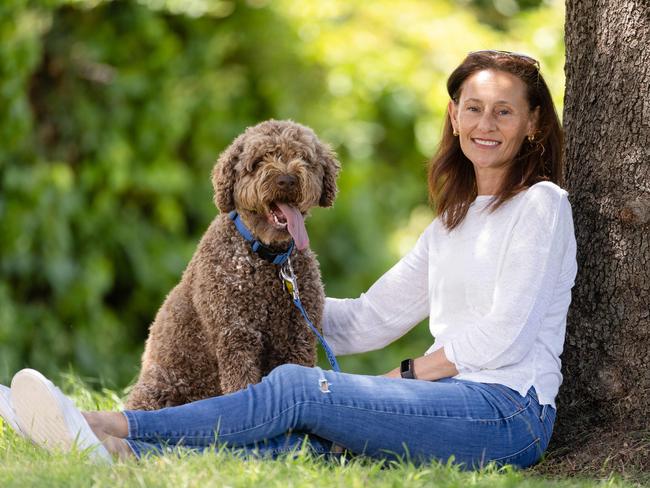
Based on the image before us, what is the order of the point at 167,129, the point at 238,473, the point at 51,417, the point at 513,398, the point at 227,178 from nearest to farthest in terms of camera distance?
1. the point at 238,473
2. the point at 51,417
3. the point at 513,398
4. the point at 227,178
5. the point at 167,129

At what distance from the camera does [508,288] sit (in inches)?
156

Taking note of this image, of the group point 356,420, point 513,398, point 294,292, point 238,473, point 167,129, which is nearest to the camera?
point 238,473

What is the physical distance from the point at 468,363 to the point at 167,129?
15.5 ft

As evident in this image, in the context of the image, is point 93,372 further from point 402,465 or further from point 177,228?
point 402,465

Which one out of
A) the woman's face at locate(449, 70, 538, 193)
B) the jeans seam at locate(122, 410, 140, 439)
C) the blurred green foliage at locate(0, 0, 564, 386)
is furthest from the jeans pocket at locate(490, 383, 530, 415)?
the blurred green foliage at locate(0, 0, 564, 386)

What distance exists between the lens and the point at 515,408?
3.94m

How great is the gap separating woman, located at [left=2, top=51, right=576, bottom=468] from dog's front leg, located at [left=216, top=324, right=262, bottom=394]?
32 centimetres

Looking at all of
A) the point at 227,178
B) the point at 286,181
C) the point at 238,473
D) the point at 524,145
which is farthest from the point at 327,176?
the point at 238,473

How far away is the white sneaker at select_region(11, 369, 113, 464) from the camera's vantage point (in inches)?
144

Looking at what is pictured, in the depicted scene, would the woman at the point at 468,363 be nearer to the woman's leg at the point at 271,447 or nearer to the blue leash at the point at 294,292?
the woman's leg at the point at 271,447

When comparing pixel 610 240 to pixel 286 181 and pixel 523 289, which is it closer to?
pixel 523 289

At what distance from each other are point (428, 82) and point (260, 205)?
187 inches

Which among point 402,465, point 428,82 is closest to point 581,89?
point 402,465

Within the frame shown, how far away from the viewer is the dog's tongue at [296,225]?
420 cm
